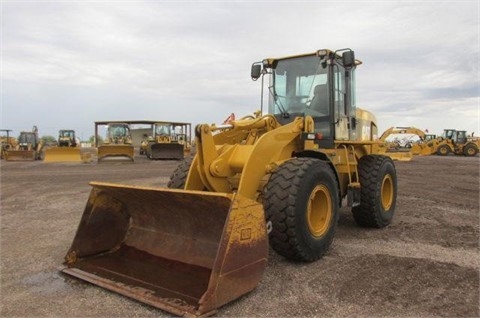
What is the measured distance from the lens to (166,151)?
27.5 m

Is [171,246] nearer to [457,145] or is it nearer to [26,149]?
[26,149]

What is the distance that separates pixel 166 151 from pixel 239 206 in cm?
2413

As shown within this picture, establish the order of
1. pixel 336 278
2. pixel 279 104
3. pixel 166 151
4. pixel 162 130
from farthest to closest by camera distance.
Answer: pixel 162 130
pixel 166 151
pixel 279 104
pixel 336 278

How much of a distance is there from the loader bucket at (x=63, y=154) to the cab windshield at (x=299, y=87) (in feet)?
68.1

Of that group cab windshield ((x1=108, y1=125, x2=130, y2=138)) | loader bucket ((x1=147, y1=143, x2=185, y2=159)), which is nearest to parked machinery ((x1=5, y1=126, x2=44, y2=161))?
cab windshield ((x1=108, y1=125, x2=130, y2=138))

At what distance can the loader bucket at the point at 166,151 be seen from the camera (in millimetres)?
27203

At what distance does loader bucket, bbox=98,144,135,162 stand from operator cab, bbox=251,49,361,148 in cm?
1876

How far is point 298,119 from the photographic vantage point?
5.70 metres

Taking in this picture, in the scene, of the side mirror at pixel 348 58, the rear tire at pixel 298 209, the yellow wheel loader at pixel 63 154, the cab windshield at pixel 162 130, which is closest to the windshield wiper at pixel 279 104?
the side mirror at pixel 348 58

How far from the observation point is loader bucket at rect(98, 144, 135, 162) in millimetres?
24034

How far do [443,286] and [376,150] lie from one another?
3.90m

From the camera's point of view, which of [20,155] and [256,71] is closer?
[256,71]

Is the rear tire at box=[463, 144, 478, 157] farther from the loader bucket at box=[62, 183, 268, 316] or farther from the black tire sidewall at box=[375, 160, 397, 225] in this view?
the loader bucket at box=[62, 183, 268, 316]

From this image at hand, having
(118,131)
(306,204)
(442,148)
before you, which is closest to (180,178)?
(306,204)
